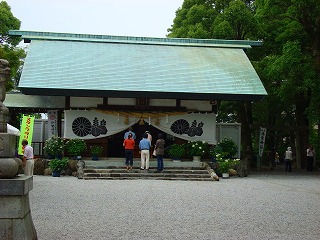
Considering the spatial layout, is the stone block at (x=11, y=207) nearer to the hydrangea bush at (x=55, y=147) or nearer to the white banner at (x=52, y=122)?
the hydrangea bush at (x=55, y=147)

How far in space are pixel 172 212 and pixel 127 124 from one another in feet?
40.5

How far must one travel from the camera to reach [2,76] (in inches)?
263

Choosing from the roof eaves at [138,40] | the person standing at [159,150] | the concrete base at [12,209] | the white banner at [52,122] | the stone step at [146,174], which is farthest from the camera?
the roof eaves at [138,40]

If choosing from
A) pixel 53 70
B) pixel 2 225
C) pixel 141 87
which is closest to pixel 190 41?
pixel 141 87

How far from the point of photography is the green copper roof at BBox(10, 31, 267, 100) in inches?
847

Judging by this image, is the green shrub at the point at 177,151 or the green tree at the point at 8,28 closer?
the green shrub at the point at 177,151

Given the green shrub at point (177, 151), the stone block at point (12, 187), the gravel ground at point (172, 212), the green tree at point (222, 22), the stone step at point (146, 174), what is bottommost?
the gravel ground at point (172, 212)

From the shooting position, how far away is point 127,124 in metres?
22.7

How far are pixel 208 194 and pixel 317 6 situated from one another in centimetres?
1293

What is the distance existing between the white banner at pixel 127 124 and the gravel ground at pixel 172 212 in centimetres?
624

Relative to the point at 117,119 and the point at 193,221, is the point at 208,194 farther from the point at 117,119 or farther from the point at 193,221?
the point at 117,119

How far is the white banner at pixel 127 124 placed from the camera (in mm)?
22453

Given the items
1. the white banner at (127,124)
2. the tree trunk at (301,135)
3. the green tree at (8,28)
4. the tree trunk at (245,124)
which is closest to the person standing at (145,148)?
the white banner at (127,124)

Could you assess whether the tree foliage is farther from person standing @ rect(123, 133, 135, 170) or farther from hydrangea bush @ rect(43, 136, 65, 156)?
hydrangea bush @ rect(43, 136, 65, 156)
